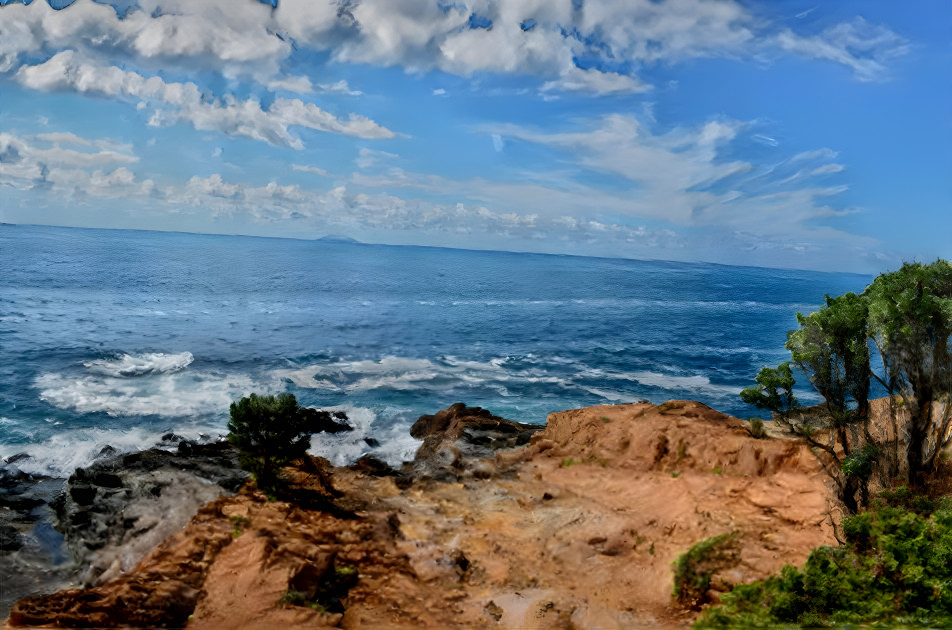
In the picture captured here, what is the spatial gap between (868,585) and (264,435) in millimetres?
15949

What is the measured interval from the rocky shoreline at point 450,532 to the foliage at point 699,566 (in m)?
0.14

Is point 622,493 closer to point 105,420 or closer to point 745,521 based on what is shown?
point 745,521

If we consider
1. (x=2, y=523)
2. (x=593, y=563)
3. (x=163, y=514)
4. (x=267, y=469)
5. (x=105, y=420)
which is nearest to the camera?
(x=593, y=563)

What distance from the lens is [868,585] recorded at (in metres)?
8.58

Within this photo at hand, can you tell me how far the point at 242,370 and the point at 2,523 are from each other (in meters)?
24.6

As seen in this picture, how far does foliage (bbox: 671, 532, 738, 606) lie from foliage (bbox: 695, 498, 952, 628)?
268 cm

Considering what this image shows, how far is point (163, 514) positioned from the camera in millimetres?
15664

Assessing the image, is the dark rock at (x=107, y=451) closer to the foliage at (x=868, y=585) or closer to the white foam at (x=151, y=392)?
the white foam at (x=151, y=392)

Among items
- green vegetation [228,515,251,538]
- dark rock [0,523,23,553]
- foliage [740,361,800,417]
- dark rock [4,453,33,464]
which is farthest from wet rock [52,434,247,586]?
foliage [740,361,800,417]

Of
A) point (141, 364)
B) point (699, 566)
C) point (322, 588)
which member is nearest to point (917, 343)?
point (699, 566)

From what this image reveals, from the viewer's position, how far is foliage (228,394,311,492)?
Result: 17.0 m

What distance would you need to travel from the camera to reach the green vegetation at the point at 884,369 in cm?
1330

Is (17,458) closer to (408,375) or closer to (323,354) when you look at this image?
(408,375)

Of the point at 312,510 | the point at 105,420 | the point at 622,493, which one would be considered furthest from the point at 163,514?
the point at 105,420
